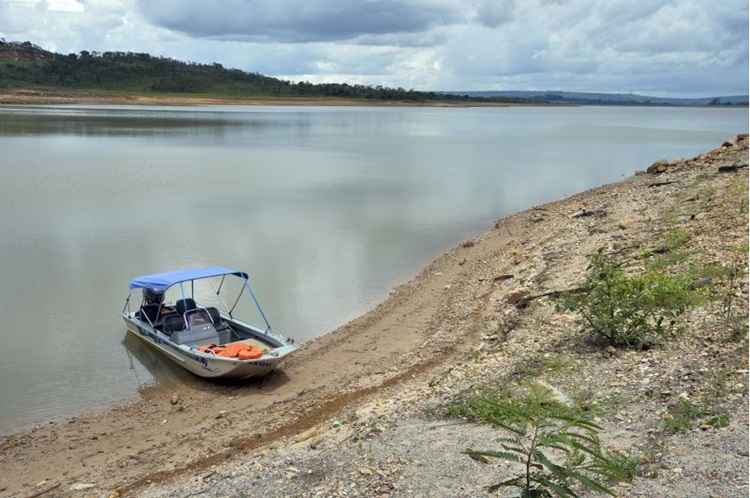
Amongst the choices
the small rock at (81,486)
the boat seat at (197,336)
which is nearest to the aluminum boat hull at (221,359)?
the boat seat at (197,336)

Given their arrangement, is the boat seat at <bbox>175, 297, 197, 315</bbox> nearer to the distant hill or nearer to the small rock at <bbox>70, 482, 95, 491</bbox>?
the small rock at <bbox>70, 482, 95, 491</bbox>

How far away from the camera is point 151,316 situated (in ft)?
49.3

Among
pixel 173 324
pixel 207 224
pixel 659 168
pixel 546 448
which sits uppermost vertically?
pixel 659 168

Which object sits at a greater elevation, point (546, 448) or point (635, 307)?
point (635, 307)

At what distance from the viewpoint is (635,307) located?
A: 9859 millimetres

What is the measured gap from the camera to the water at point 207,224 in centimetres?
1426

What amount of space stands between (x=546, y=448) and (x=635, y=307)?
3.67 meters

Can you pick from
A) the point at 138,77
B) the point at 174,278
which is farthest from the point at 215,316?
the point at 138,77

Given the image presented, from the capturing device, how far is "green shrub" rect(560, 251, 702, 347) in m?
9.80

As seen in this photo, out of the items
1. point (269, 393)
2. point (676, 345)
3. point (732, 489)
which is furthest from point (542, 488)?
point (269, 393)

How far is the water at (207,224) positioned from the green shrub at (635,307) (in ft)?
22.3

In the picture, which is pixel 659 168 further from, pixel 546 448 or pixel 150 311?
pixel 546 448

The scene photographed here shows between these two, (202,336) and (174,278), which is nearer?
(202,336)

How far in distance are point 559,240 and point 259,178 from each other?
2282cm
